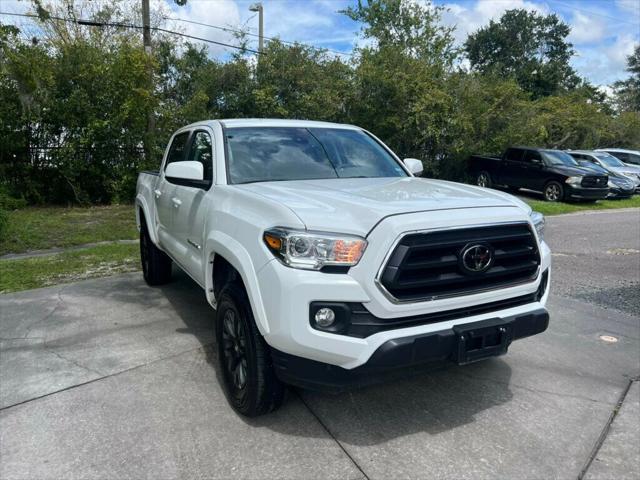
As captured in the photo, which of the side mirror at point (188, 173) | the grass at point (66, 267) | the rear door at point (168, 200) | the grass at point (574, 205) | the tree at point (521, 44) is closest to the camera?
the side mirror at point (188, 173)

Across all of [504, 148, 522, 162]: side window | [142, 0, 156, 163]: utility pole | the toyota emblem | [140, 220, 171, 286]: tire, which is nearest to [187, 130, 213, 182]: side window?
[140, 220, 171, 286]: tire

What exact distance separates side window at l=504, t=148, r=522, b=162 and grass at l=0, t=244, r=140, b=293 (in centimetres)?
1360

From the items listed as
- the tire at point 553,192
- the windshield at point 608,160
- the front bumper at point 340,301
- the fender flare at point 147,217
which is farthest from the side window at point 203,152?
the windshield at point 608,160

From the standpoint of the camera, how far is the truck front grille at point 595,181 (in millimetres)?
16102

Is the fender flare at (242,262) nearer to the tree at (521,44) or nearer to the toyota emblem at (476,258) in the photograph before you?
the toyota emblem at (476,258)

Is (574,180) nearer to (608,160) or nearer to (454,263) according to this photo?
(608,160)

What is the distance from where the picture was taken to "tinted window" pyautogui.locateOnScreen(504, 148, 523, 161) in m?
17.7

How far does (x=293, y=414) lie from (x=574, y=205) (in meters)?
15.2

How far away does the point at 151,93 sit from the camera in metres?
12.8

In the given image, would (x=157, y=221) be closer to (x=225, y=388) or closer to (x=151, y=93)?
(x=225, y=388)

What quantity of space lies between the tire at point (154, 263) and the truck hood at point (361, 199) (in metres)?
2.70

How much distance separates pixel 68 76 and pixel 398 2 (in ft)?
51.8

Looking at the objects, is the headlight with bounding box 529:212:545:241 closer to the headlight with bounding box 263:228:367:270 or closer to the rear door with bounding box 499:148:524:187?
the headlight with bounding box 263:228:367:270

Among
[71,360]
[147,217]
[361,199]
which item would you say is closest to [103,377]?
[71,360]
